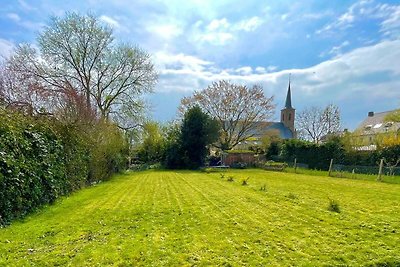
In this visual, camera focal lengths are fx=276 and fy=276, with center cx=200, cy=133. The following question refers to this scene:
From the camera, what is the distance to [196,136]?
86.9 ft

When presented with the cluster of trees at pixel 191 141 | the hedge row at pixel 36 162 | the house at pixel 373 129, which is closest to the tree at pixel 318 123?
the house at pixel 373 129

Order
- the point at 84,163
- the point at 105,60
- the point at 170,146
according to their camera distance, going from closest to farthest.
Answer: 1. the point at 84,163
2. the point at 105,60
3. the point at 170,146

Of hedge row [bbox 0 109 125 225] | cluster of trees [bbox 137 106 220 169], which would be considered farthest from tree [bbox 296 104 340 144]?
hedge row [bbox 0 109 125 225]

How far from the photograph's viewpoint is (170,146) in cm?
2689

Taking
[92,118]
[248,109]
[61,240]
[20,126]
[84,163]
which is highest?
[248,109]

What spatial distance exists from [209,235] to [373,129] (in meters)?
41.4

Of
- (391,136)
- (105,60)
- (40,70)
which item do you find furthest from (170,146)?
(391,136)

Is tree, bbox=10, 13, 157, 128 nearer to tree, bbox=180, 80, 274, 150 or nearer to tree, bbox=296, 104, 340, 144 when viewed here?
tree, bbox=180, 80, 274, 150

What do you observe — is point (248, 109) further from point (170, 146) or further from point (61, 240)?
point (61, 240)

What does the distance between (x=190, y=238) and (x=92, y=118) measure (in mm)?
12072

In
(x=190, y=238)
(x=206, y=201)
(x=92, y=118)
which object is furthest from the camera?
(x=92, y=118)

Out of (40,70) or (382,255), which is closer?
(382,255)

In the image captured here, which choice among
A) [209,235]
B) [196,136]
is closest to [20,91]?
[209,235]

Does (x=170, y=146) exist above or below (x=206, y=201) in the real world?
above
